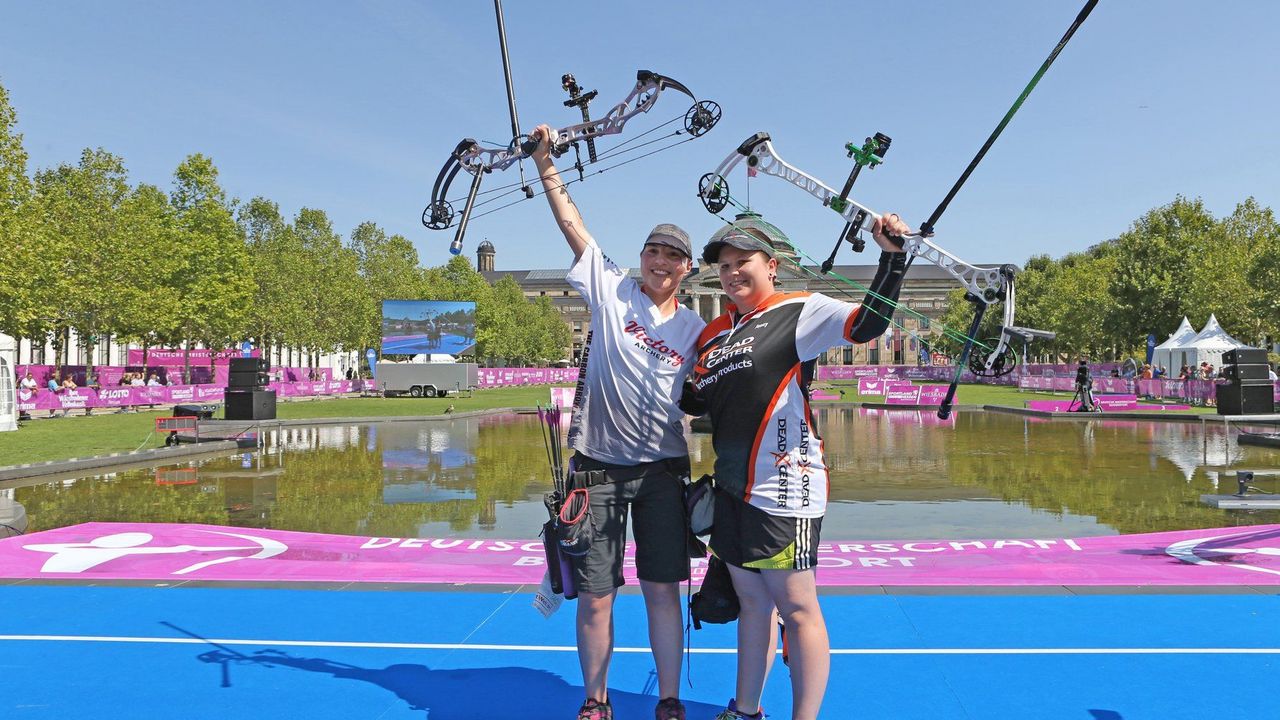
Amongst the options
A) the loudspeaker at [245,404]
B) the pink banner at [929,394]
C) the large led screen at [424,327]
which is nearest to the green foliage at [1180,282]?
the pink banner at [929,394]

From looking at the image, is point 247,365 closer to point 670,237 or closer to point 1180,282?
point 670,237

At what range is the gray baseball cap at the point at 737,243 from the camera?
3613 mm

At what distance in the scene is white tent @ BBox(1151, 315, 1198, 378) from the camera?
148 feet

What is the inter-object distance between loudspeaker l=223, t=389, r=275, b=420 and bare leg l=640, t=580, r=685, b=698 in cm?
2555

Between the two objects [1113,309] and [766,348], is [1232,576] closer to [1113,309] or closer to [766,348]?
[766,348]

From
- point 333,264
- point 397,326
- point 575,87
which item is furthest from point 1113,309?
point 575,87

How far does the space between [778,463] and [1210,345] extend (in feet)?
155

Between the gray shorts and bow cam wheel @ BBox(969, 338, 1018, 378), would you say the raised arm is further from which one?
bow cam wheel @ BBox(969, 338, 1018, 378)

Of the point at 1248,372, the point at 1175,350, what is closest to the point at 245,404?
the point at 1248,372

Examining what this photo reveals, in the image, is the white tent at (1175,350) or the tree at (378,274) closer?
the white tent at (1175,350)

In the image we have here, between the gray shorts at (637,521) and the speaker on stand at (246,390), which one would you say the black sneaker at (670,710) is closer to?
the gray shorts at (637,521)

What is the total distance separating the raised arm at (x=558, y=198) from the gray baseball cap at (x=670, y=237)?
1.36 feet

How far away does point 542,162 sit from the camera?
4387mm

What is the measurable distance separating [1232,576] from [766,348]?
16.8ft
